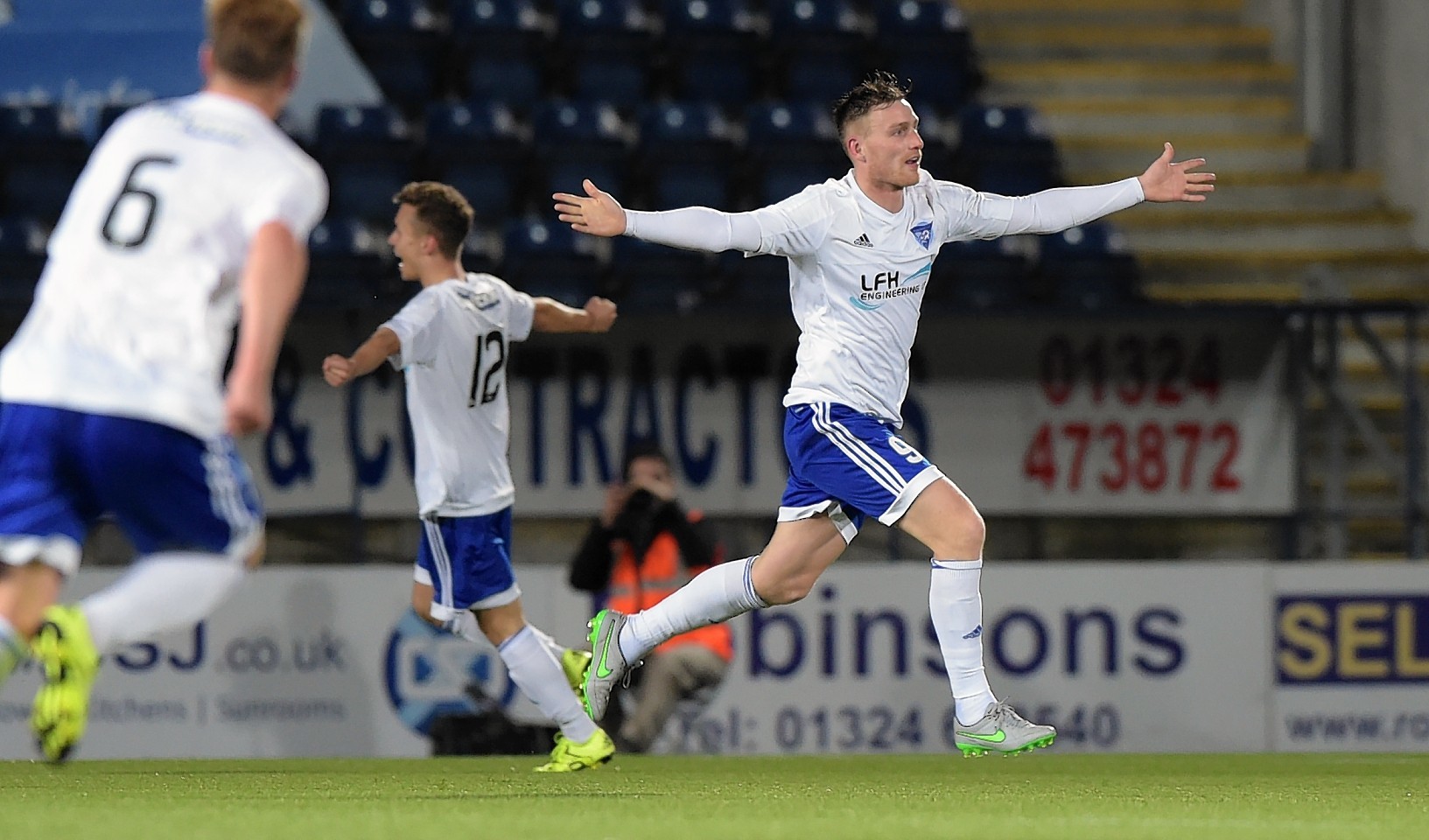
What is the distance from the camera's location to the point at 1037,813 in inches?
213

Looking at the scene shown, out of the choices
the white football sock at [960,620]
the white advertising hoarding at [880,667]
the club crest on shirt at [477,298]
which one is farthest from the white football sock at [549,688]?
the white advertising hoarding at [880,667]

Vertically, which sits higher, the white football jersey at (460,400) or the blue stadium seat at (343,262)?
the blue stadium seat at (343,262)

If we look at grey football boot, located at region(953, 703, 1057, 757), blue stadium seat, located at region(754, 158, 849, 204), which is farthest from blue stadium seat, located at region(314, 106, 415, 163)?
grey football boot, located at region(953, 703, 1057, 757)

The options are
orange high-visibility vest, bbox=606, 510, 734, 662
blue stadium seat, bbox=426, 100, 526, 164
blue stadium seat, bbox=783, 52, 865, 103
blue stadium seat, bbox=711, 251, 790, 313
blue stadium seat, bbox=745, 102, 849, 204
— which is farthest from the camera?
blue stadium seat, bbox=783, 52, 865, 103

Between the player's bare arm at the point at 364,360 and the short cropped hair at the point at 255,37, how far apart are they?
2.53m

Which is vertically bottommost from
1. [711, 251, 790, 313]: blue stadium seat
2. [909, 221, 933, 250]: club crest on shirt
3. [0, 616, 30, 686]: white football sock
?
[0, 616, 30, 686]: white football sock

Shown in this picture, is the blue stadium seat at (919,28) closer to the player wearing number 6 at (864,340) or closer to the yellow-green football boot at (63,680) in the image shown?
the player wearing number 6 at (864,340)

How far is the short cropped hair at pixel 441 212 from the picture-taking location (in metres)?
7.66

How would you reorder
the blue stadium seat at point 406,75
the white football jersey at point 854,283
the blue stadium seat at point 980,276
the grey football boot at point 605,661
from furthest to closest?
the blue stadium seat at point 406,75 → the blue stadium seat at point 980,276 → the grey football boot at point 605,661 → the white football jersey at point 854,283

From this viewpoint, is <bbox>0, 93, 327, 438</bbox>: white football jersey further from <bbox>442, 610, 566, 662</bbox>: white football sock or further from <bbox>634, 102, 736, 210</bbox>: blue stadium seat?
<bbox>634, 102, 736, 210</bbox>: blue stadium seat

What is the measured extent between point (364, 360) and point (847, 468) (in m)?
1.78

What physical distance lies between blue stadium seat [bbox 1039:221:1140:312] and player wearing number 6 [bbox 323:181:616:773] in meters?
5.59

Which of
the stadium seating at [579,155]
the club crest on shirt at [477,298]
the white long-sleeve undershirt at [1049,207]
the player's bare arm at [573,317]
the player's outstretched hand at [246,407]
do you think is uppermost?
the stadium seating at [579,155]

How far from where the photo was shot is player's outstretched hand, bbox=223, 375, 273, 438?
385cm
